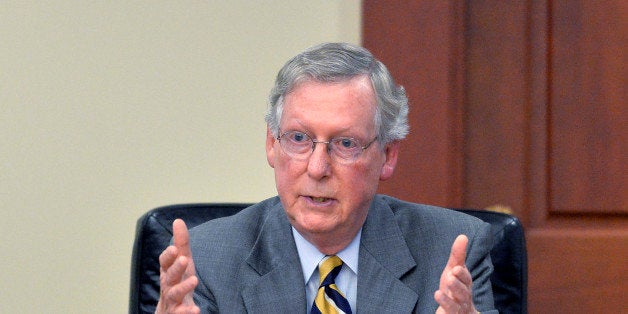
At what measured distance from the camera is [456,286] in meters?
1.91

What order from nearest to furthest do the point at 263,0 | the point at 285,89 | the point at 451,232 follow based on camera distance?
the point at 285,89
the point at 451,232
the point at 263,0

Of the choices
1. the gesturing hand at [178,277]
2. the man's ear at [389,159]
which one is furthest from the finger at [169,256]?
the man's ear at [389,159]

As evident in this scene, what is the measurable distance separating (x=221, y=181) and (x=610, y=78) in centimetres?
124

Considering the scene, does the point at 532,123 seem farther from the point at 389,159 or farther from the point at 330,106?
the point at 330,106

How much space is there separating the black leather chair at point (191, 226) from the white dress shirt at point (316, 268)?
302 millimetres

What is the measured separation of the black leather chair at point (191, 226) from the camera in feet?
7.72

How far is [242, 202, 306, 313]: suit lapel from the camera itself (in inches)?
86.7

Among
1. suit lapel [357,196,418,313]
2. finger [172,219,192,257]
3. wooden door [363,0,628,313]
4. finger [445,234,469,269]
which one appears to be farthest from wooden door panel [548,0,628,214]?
finger [172,219,192,257]

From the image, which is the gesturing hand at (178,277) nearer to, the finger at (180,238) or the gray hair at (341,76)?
the finger at (180,238)

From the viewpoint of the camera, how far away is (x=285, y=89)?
2.21m

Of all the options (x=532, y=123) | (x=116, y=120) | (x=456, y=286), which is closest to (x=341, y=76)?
(x=456, y=286)

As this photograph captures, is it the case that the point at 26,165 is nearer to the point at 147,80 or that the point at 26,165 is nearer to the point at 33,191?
the point at 33,191

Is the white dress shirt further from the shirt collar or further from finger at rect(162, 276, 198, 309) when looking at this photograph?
finger at rect(162, 276, 198, 309)

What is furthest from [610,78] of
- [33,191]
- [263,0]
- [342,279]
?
[33,191]
